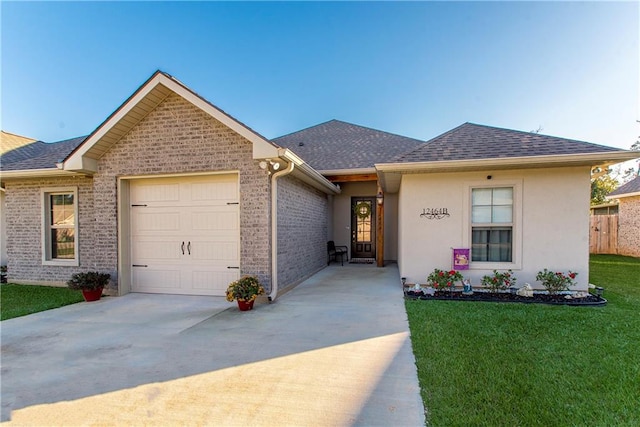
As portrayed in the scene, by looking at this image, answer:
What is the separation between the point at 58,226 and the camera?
780 cm

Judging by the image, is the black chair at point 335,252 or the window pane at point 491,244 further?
the black chair at point 335,252

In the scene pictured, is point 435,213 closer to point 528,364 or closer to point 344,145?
point 528,364

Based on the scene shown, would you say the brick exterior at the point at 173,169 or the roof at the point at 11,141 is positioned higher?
the roof at the point at 11,141

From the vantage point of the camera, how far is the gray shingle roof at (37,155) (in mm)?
7777

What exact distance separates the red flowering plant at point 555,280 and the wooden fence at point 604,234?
1178 cm

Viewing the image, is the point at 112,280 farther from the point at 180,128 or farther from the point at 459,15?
the point at 459,15

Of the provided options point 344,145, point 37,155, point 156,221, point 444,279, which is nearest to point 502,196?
point 444,279

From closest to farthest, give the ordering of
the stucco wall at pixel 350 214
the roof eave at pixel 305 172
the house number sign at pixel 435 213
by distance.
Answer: the roof eave at pixel 305 172 < the house number sign at pixel 435 213 < the stucco wall at pixel 350 214

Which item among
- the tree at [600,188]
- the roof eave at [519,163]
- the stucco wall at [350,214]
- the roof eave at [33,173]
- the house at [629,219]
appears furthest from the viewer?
the tree at [600,188]

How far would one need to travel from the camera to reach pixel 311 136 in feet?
47.5

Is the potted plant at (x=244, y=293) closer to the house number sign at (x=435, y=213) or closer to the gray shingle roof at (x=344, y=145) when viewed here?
the house number sign at (x=435, y=213)

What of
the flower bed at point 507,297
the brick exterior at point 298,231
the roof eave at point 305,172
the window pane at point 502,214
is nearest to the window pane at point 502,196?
the window pane at point 502,214

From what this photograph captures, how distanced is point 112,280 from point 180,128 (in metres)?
3.79

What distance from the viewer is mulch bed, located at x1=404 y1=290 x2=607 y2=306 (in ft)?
18.2
